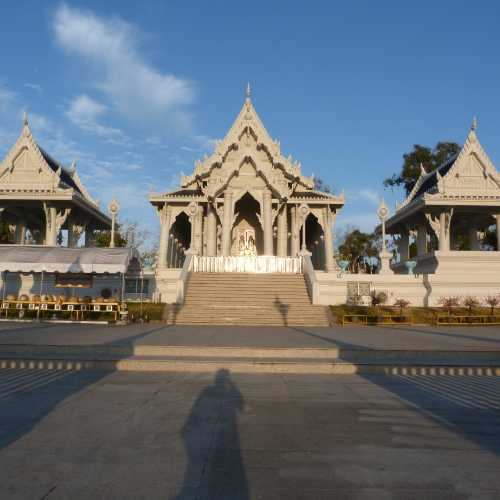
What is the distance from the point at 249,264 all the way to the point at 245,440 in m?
22.0

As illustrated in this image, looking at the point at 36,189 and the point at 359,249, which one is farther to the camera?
the point at 359,249

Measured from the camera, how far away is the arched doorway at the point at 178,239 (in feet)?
118

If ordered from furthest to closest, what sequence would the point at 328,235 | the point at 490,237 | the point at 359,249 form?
the point at 359,249 → the point at 490,237 → the point at 328,235

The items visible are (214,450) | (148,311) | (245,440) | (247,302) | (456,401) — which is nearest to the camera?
(214,450)

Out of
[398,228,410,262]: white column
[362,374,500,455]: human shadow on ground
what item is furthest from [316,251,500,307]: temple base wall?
[362,374,500,455]: human shadow on ground

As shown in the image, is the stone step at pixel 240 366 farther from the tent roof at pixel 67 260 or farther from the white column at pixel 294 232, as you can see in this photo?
the white column at pixel 294 232

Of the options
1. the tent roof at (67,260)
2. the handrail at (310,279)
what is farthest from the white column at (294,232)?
the tent roof at (67,260)

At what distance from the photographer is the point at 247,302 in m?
21.3

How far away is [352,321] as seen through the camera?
19.9 m

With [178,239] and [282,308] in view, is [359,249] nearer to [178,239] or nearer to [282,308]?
[178,239]

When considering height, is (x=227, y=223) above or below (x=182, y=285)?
above

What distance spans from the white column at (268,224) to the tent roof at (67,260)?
33.2ft

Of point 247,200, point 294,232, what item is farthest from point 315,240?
point 247,200

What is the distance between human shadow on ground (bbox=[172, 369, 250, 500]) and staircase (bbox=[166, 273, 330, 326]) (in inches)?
504
